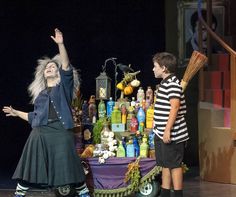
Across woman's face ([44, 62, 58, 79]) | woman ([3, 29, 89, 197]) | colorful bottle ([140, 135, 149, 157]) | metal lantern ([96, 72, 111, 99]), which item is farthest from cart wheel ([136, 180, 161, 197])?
woman's face ([44, 62, 58, 79])

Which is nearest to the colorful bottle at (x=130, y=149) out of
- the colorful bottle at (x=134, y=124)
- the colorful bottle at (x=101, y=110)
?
the colorful bottle at (x=134, y=124)

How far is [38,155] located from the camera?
758 cm

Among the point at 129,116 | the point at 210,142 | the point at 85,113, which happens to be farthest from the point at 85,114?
the point at 210,142

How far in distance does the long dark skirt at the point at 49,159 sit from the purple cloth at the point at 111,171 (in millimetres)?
395

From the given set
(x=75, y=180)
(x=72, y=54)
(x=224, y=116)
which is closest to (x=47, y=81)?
(x=75, y=180)

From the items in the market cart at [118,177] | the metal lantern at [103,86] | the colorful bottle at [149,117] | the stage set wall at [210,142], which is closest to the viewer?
the market cart at [118,177]

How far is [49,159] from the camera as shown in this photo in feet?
25.0

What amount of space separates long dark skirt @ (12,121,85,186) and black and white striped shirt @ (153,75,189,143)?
3.26 feet

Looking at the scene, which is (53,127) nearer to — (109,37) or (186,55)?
(109,37)

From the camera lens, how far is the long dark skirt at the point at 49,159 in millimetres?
7559

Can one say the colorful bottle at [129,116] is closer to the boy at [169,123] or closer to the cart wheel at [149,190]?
the cart wheel at [149,190]

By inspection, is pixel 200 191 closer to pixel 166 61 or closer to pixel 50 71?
pixel 166 61

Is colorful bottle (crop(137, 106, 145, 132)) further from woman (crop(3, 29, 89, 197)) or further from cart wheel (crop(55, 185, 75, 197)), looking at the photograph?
cart wheel (crop(55, 185, 75, 197))

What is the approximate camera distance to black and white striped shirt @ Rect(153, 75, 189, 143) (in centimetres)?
719
